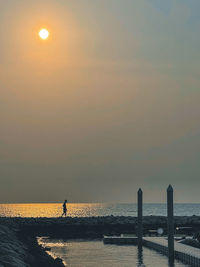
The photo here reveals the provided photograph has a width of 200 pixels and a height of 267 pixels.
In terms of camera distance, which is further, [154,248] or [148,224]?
[148,224]

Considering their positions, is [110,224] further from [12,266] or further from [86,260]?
[12,266]

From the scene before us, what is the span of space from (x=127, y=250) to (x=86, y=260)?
4.46 m

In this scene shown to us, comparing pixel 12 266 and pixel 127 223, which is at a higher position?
pixel 127 223

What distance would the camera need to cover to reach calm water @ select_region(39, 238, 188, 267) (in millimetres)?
28172

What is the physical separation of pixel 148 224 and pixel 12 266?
3279 cm

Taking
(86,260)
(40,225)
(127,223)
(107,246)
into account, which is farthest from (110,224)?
(86,260)

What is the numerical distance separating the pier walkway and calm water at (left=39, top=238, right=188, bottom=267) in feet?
1.35

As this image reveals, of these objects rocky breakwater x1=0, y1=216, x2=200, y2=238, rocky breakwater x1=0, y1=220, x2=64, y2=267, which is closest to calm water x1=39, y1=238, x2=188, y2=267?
rocky breakwater x1=0, y1=220, x2=64, y2=267

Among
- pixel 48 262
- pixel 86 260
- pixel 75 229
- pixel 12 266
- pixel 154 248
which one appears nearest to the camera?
pixel 12 266

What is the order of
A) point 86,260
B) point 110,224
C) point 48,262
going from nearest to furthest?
1. point 48,262
2. point 86,260
3. point 110,224

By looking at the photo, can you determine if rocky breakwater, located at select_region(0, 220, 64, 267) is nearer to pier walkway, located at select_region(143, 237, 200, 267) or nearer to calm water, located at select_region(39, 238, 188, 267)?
calm water, located at select_region(39, 238, 188, 267)

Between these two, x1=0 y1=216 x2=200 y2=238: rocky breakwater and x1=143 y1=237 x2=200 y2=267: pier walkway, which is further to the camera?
x1=0 y1=216 x2=200 y2=238: rocky breakwater

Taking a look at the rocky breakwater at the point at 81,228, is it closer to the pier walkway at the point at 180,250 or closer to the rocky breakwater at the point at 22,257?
the pier walkway at the point at 180,250

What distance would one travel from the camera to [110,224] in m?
52.4
